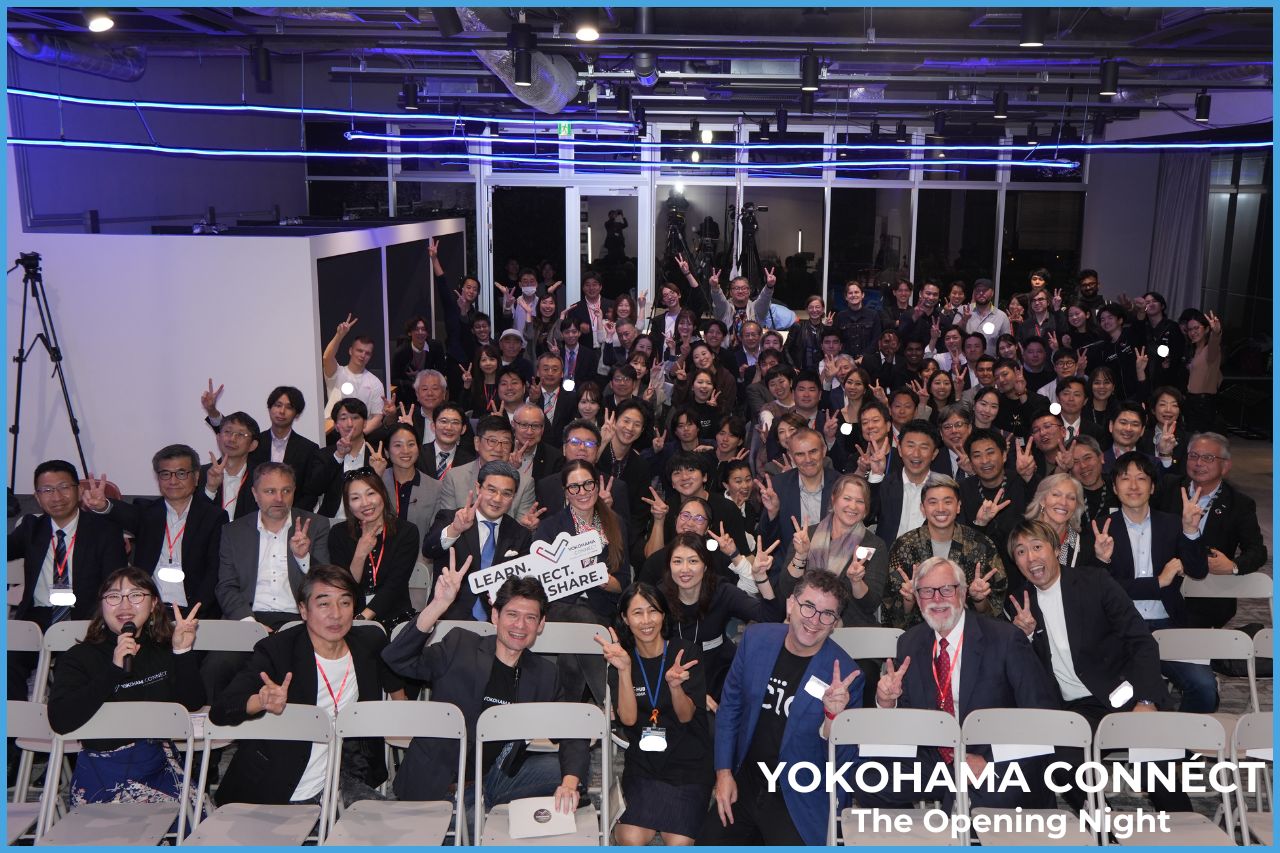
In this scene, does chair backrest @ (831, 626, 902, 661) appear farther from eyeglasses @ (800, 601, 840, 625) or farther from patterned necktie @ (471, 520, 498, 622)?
patterned necktie @ (471, 520, 498, 622)

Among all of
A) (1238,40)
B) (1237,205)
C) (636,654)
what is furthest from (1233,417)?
(636,654)

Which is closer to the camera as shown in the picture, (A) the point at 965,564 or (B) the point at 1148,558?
(A) the point at 965,564

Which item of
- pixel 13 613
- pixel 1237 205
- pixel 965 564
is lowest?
pixel 13 613

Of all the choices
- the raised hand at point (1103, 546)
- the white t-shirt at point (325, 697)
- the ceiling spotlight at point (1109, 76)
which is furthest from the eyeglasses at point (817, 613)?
the ceiling spotlight at point (1109, 76)

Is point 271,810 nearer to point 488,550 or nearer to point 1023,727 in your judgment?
point 488,550

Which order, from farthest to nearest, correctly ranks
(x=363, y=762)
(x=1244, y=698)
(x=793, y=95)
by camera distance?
(x=793, y=95) < (x=1244, y=698) < (x=363, y=762)

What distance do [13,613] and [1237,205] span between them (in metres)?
13.0

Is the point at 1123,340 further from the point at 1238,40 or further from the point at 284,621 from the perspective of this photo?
the point at 284,621

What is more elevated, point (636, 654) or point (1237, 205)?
point (1237, 205)

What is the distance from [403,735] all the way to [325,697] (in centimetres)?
39

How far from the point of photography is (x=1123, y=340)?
382 inches

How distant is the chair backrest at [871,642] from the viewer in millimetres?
4438

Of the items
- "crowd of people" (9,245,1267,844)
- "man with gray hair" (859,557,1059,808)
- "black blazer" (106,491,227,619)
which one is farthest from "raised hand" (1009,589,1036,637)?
"black blazer" (106,491,227,619)

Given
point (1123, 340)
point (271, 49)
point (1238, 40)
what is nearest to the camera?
point (1238, 40)
